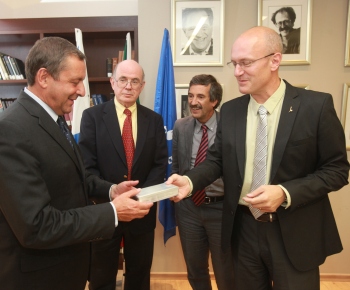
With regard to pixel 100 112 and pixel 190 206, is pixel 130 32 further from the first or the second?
pixel 190 206

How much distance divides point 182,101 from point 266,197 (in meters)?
1.82

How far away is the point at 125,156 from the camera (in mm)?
2143

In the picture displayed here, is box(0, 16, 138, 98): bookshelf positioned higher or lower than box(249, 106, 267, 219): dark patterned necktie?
higher

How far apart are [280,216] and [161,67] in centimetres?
179

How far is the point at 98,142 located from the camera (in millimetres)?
2158

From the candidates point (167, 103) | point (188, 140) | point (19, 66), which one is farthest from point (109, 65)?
point (188, 140)

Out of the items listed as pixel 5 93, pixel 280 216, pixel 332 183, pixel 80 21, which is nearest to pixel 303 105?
pixel 332 183

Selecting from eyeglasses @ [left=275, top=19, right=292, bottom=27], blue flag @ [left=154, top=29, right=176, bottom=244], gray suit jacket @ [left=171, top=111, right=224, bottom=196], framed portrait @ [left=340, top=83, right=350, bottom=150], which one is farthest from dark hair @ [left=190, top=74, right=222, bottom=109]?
framed portrait @ [left=340, top=83, right=350, bottom=150]

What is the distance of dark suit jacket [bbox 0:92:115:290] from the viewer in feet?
3.51

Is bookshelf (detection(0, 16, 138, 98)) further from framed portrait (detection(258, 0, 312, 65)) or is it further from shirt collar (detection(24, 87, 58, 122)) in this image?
shirt collar (detection(24, 87, 58, 122))

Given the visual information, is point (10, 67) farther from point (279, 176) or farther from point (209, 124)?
point (279, 176)

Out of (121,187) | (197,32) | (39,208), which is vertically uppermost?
(197,32)

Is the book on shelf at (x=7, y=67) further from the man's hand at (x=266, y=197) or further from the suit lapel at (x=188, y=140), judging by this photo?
the man's hand at (x=266, y=197)

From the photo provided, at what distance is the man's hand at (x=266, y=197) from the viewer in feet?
4.19
